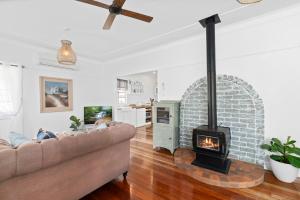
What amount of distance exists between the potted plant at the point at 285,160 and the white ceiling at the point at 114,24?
2.22 m

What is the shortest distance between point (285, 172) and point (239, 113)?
1.11 m

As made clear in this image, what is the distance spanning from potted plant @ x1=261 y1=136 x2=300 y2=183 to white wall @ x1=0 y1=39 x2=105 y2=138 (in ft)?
16.6

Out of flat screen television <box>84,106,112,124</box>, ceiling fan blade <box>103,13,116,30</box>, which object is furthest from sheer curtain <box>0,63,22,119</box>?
ceiling fan blade <box>103,13,116,30</box>

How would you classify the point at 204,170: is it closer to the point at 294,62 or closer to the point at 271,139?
the point at 271,139

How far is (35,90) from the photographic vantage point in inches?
163

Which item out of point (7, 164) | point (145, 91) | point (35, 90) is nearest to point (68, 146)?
→ point (7, 164)

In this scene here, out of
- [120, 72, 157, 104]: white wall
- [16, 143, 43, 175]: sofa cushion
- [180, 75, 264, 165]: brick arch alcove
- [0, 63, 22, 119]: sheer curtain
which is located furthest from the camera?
[120, 72, 157, 104]: white wall

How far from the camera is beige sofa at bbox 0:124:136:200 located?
139 centimetres

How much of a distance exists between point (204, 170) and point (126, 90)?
4627mm

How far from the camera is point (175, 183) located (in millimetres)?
2420

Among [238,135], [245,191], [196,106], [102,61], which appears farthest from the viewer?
[102,61]

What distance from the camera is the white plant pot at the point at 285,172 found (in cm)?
232

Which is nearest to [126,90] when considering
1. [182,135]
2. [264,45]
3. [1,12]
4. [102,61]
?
[102,61]

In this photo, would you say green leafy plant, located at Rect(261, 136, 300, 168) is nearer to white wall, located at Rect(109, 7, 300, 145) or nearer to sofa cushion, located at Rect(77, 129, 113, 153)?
white wall, located at Rect(109, 7, 300, 145)
